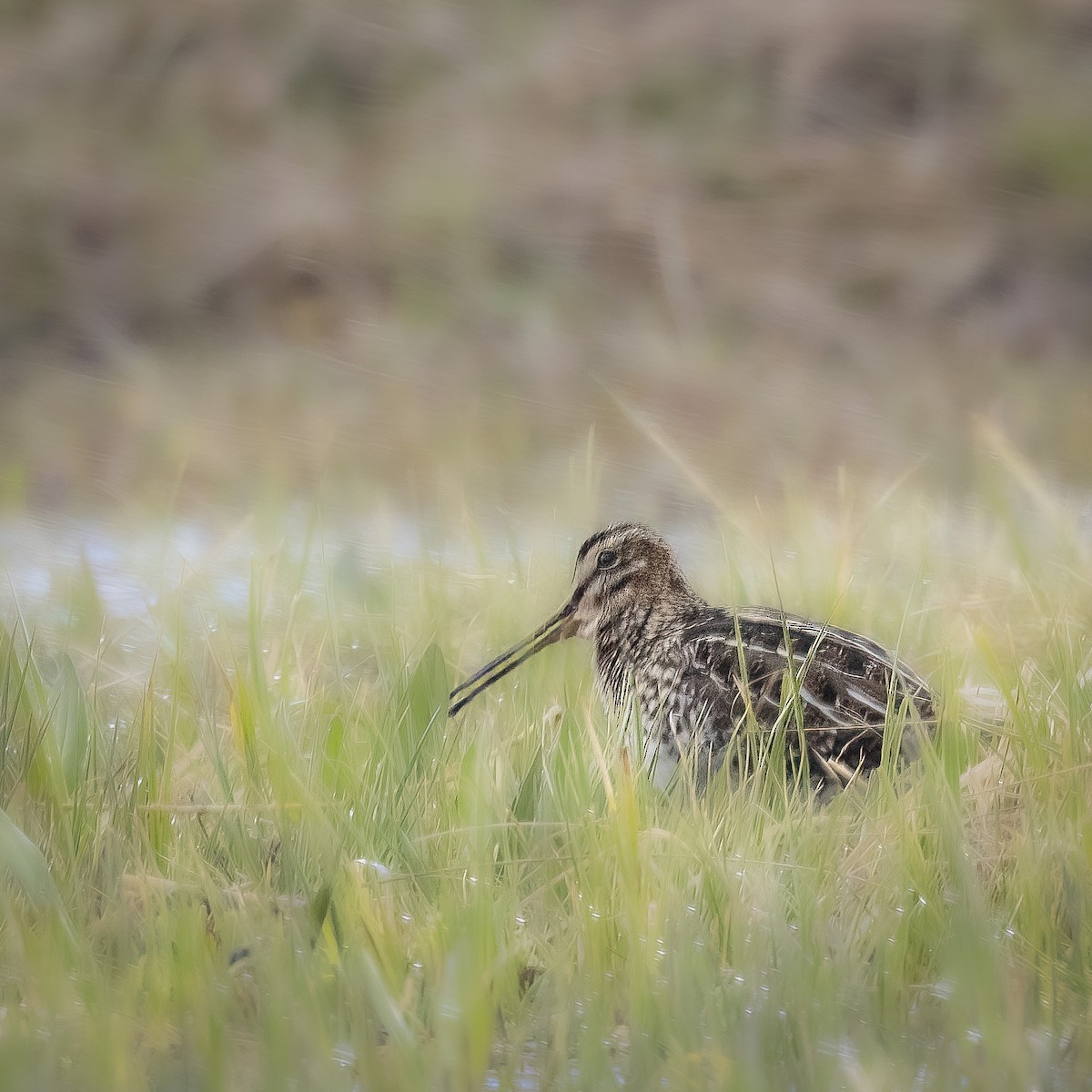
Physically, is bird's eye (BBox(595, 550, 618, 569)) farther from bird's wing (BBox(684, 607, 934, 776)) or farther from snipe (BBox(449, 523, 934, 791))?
bird's wing (BBox(684, 607, 934, 776))

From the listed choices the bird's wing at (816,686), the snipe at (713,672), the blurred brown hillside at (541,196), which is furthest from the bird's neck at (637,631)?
the blurred brown hillside at (541,196)

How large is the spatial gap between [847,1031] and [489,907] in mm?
255

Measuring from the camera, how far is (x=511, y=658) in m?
1.54

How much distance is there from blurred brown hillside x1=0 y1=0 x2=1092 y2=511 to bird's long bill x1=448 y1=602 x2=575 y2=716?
3.90 feet

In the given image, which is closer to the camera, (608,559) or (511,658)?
(511,658)

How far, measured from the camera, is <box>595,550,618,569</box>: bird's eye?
1.65m

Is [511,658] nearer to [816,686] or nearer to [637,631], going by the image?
[637,631]

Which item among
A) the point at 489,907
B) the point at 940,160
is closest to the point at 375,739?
the point at 489,907

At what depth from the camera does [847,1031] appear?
0.87 m

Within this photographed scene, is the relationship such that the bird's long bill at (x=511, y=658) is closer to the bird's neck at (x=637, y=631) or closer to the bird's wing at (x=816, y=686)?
the bird's neck at (x=637, y=631)

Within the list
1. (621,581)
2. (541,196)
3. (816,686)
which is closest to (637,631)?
(621,581)

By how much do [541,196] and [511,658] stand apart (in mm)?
2256

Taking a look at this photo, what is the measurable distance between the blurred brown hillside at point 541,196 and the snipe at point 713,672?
1.13 meters

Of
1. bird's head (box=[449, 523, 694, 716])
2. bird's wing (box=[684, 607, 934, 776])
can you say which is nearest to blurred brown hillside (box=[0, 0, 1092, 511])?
bird's head (box=[449, 523, 694, 716])
